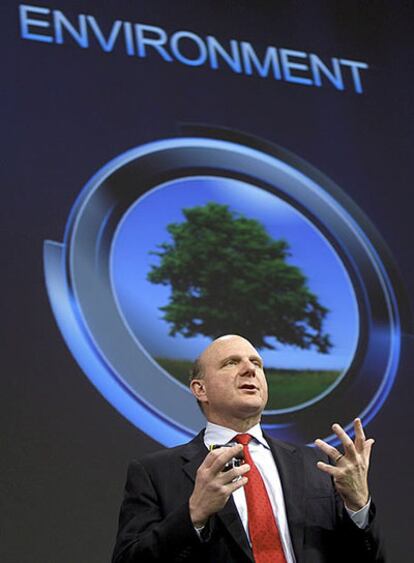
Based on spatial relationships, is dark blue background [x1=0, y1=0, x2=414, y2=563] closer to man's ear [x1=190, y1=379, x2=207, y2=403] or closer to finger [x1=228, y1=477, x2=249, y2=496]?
man's ear [x1=190, y1=379, x2=207, y2=403]

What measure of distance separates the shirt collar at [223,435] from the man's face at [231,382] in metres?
0.02

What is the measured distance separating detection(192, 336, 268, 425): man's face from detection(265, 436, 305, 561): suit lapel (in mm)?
129

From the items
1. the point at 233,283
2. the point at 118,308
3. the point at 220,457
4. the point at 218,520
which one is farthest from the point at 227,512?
the point at 233,283

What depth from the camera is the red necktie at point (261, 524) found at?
227 centimetres

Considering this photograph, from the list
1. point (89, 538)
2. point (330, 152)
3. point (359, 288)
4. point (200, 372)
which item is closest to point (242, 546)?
point (200, 372)

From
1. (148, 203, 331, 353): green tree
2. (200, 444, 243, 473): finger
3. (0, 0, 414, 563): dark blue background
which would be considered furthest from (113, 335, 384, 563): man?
(148, 203, 331, 353): green tree

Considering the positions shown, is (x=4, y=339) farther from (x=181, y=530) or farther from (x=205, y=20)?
(x=205, y=20)

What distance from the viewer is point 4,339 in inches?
126

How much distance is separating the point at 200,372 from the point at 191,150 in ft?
4.57

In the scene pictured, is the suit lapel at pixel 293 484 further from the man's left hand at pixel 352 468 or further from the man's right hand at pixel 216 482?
the man's right hand at pixel 216 482

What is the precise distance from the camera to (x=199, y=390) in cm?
262

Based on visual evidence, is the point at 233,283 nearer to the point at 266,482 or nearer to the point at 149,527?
the point at 266,482

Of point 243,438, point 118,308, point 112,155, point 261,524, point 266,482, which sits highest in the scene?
point 112,155

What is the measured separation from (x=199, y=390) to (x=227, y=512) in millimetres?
425
